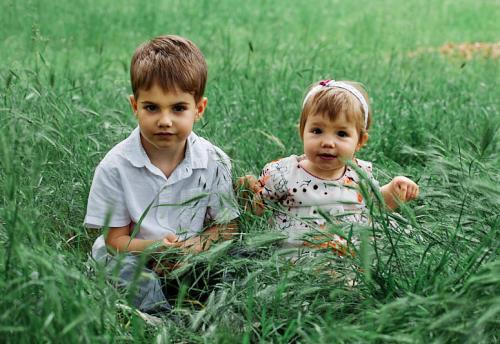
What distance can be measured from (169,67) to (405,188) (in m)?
1.01

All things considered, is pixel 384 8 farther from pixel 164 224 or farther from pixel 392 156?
pixel 164 224

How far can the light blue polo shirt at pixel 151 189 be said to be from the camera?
3283 millimetres

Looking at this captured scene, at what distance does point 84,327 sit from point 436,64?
5085mm

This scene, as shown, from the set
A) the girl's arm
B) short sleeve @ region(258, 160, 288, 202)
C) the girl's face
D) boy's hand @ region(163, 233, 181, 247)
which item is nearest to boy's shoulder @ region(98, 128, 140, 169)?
boy's hand @ region(163, 233, 181, 247)

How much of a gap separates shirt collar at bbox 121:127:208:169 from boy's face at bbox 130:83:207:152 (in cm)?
6

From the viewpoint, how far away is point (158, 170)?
3348mm

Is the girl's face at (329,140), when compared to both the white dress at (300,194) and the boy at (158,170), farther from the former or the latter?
the boy at (158,170)

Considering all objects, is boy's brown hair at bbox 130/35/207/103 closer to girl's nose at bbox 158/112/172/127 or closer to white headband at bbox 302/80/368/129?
girl's nose at bbox 158/112/172/127

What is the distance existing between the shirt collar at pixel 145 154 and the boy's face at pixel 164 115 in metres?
0.06

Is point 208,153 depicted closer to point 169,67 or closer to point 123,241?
point 169,67

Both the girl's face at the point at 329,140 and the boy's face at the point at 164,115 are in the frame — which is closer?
the boy's face at the point at 164,115

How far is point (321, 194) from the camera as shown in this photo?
11.1 ft

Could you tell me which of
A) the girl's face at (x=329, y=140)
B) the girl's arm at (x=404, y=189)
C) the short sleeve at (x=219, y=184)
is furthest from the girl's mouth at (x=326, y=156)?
the short sleeve at (x=219, y=184)

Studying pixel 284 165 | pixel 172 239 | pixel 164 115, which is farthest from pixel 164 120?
pixel 284 165
